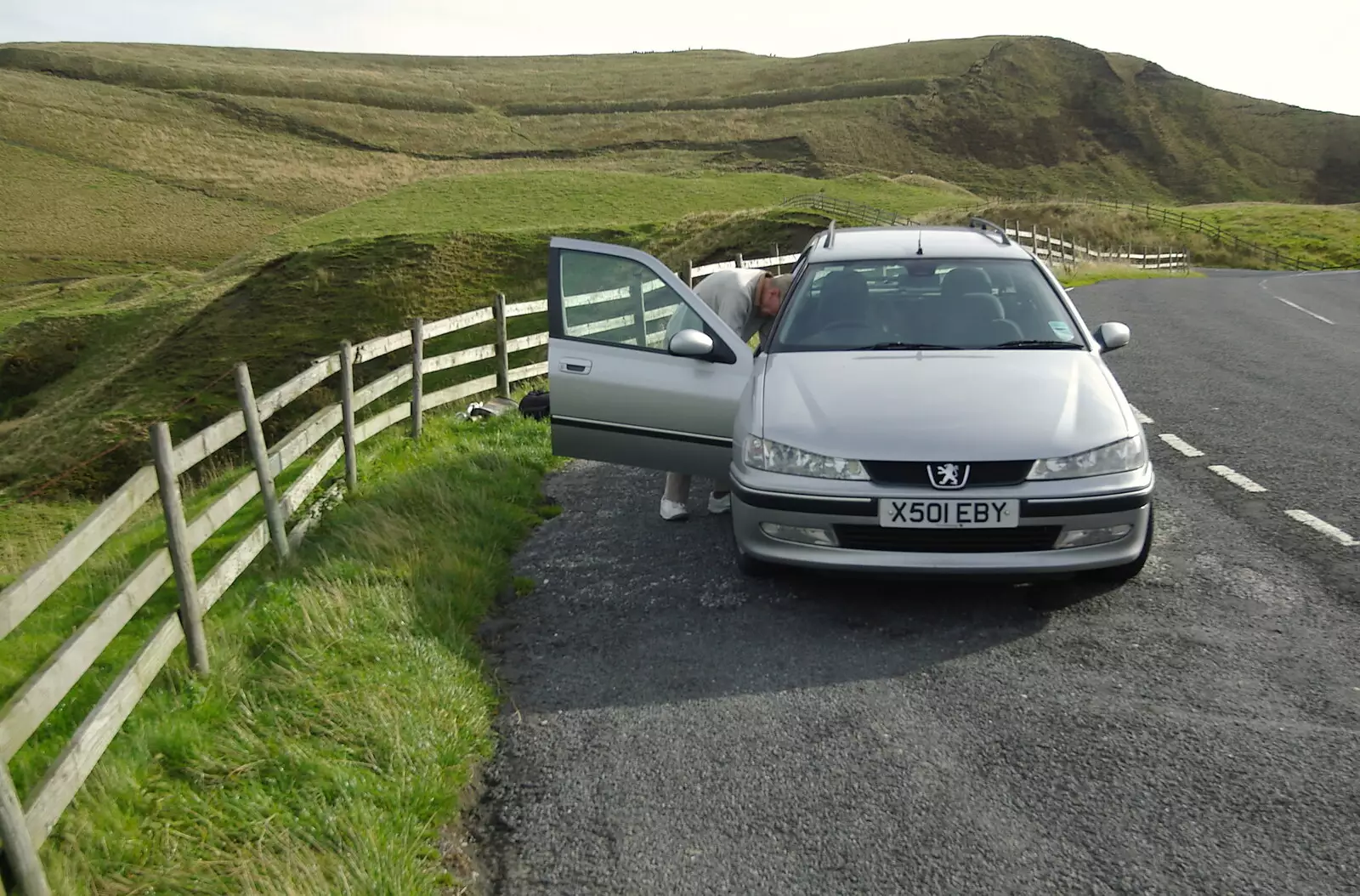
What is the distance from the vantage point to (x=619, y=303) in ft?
20.8

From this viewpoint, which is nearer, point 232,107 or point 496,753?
point 496,753

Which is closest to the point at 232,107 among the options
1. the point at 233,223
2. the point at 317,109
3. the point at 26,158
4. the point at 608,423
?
the point at 317,109

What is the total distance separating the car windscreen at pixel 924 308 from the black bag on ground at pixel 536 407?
408 centimetres

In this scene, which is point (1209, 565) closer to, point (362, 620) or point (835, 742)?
point (835, 742)

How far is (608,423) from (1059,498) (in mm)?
2526

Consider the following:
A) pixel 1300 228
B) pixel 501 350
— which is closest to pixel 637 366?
pixel 501 350

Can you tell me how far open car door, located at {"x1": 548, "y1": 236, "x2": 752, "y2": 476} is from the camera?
5.99 m

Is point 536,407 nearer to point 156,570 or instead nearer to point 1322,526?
point 156,570

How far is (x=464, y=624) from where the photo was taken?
16.8 ft

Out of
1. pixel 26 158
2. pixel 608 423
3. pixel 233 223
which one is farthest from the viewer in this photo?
pixel 26 158

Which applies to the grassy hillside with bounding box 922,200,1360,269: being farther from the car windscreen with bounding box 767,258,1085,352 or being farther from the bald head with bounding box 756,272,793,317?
the car windscreen with bounding box 767,258,1085,352

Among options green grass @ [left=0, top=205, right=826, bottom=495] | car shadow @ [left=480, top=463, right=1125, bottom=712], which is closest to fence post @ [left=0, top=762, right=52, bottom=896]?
car shadow @ [left=480, top=463, right=1125, bottom=712]

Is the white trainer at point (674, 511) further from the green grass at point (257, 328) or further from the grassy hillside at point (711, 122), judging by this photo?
the grassy hillside at point (711, 122)

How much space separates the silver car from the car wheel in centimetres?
2
